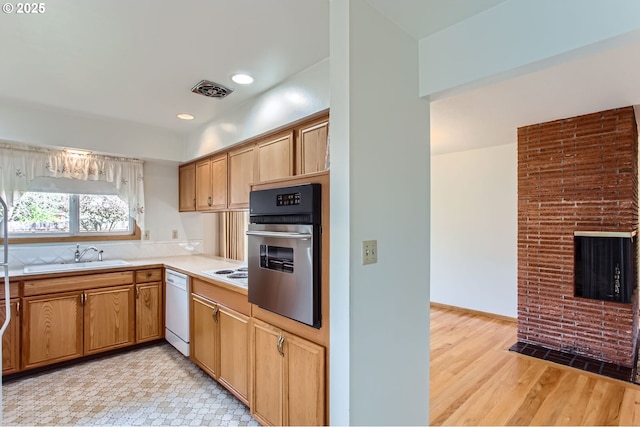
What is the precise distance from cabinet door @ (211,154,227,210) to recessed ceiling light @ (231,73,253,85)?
1.01 metres

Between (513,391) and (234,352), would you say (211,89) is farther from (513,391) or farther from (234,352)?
(513,391)

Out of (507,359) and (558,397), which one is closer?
(558,397)

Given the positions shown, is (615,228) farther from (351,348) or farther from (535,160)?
(351,348)

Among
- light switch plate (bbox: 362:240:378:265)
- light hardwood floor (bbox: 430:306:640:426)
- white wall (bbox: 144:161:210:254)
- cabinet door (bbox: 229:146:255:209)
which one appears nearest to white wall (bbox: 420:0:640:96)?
light switch plate (bbox: 362:240:378:265)

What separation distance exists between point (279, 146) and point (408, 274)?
1412 millimetres

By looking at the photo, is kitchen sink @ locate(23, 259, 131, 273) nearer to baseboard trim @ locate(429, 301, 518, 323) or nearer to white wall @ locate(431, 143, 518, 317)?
baseboard trim @ locate(429, 301, 518, 323)

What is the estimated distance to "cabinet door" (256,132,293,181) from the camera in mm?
2432

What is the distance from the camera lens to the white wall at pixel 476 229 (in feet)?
13.9

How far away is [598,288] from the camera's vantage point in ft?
10.1

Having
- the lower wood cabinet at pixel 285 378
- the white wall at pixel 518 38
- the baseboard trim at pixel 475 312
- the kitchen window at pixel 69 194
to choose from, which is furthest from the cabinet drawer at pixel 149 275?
the baseboard trim at pixel 475 312

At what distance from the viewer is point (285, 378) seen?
1.75 metres

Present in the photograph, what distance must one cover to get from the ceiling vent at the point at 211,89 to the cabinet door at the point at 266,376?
1.73m

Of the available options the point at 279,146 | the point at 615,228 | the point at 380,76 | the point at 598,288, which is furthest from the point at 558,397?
the point at 279,146

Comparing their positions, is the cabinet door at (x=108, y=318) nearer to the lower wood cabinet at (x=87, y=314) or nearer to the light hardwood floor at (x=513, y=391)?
the lower wood cabinet at (x=87, y=314)
